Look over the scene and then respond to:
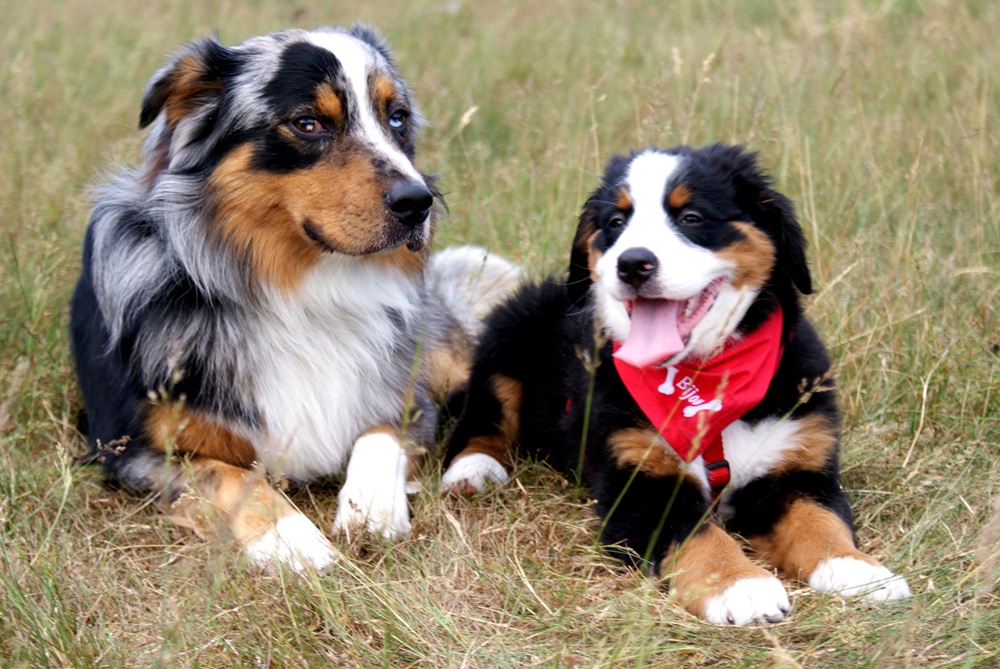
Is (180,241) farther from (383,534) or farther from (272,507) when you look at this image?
(383,534)

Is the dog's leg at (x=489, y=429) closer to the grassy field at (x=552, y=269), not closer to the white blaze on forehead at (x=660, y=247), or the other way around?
the grassy field at (x=552, y=269)

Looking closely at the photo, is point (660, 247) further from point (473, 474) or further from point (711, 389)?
point (473, 474)

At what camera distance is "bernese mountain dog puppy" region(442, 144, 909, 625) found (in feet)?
9.60

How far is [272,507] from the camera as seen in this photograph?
10.4 ft

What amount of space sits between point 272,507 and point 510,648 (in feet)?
3.14

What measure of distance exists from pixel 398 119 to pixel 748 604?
78.1 inches

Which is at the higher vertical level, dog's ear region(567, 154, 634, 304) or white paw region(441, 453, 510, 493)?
dog's ear region(567, 154, 634, 304)

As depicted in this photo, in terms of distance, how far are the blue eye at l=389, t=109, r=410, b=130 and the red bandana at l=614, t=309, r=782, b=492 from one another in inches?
46.1

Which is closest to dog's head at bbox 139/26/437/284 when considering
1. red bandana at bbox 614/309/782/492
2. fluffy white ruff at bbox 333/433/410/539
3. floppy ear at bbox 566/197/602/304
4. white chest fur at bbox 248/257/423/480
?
white chest fur at bbox 248/257/423/480

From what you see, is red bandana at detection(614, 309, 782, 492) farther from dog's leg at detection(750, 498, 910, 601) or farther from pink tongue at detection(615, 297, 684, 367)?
dog's leg at detection(750, 498, 910, 601)

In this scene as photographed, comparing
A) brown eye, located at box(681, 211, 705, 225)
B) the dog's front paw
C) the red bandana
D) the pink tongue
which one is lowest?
the dog's front paw

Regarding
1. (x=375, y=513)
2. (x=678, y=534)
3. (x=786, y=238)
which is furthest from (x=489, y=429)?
(x=786, y=238)

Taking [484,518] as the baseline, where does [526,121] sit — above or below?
above

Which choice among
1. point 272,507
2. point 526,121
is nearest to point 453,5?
point 526,121
